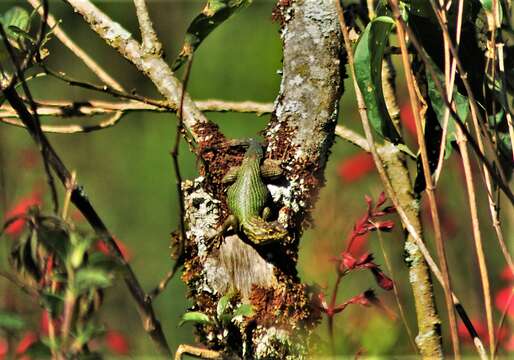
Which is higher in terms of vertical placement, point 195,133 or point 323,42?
point 323,42

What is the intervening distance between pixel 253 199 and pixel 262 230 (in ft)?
0.52

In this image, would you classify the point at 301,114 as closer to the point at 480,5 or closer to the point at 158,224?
the point at 480,5

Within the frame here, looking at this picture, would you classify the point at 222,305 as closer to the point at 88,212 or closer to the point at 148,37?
the point at 88,212

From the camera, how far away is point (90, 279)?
3.18 feet

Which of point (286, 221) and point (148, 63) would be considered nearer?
point (286, 221)

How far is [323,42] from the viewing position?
1.50 m

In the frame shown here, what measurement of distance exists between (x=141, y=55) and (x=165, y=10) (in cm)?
309

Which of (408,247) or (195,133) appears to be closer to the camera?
(195,133)

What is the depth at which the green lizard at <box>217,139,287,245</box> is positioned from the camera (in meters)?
1.45

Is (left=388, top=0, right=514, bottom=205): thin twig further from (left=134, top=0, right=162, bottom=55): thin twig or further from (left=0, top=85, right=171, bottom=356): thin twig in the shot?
(left=134, top=0, right=162, bottom=55): thin twig

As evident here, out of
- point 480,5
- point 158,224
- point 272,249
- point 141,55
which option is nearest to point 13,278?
point 272,249

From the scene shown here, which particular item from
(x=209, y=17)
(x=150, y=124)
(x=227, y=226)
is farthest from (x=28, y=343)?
(x=150, y=124)

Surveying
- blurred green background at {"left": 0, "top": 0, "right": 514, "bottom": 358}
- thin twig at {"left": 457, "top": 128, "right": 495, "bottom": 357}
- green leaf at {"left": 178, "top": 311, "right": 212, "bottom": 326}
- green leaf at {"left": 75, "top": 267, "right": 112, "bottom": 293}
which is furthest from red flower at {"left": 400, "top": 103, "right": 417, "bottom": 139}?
green leaf at {"left": 75, "top": 267, "right": 112, "bottom": 293}

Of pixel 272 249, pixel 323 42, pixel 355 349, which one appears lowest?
pixel 355 349
